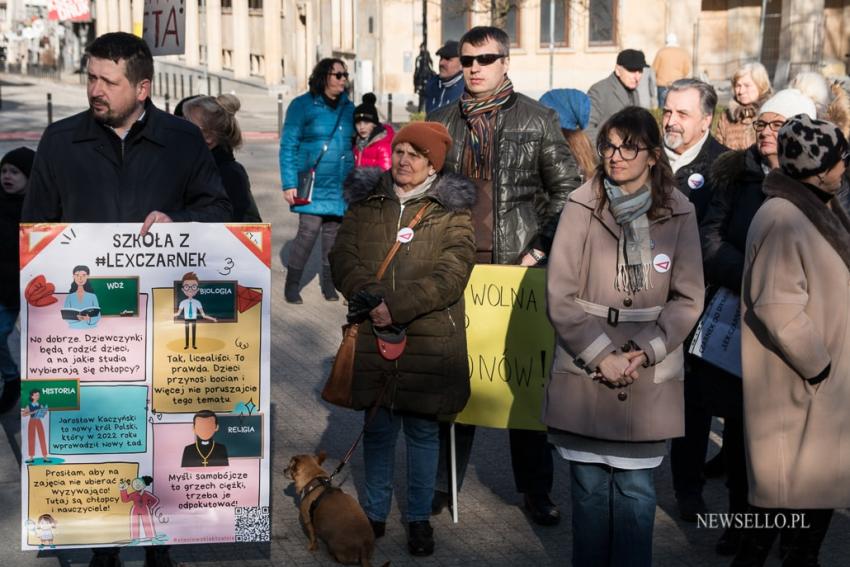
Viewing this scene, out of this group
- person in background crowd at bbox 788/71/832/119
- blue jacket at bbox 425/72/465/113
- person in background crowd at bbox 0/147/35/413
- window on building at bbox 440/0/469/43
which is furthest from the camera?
window on building at bbox 440/0/469/43

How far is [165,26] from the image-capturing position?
9117 millimetres

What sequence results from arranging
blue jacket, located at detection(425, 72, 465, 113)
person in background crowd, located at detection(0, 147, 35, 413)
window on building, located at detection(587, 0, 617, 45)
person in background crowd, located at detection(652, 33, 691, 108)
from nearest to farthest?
person in background crowd, located at detection(0, 147, 35, 413) → blue jacket, located at detection(425, 72, 465, 113) → person in background crowd, located at detection(652, 33, 691, 108) → window on building, located at detection(587, 0, 617, 45)

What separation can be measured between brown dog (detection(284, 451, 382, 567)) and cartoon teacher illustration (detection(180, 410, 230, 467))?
2.42 ft

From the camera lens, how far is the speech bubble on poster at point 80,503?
5.01m

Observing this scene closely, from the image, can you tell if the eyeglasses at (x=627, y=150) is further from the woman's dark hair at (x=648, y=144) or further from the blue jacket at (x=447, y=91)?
the blue jacket at (x=447, y=91)

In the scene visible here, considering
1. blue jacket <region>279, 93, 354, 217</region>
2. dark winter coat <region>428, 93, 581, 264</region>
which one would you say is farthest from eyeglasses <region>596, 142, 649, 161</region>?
blue jacket <region>279, 93, 354, 217</region>

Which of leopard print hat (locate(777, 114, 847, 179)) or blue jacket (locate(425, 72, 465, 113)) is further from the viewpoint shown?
blue jacket (locate(425, 72, 465, 113))

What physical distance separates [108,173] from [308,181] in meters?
6.08

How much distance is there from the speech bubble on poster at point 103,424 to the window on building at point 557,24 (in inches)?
1501

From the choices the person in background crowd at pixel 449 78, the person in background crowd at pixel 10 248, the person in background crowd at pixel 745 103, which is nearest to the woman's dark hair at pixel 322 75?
the person in background crowd at pixel 449 78

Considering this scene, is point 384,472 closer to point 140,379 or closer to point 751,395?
point 140,379

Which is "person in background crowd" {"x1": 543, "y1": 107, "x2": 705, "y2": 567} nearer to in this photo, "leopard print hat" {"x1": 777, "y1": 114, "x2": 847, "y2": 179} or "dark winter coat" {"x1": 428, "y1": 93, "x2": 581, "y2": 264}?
"leopard print hat" {"x1": 777, "y1": 114, "x2": 847, "y2": 179}

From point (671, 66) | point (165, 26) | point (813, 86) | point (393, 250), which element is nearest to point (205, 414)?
point (393, 250)

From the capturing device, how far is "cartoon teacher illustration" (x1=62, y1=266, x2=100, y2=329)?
4.89 meters
